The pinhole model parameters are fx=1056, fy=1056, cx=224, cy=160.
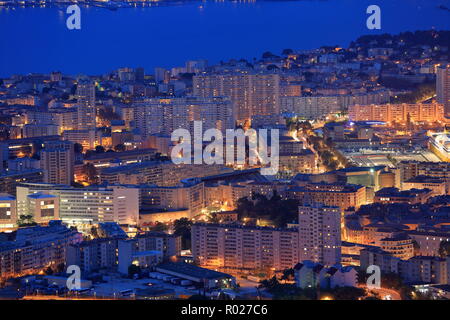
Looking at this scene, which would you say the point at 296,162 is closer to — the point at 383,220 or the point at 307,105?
the point at 383,220

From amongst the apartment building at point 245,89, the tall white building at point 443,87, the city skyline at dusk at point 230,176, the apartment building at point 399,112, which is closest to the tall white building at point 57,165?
the city skyline at dusk at point 230,176

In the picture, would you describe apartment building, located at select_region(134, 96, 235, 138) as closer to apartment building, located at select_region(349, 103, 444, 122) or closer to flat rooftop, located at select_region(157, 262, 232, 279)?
apartment building, located at select_region(349, 103, 444, 122)

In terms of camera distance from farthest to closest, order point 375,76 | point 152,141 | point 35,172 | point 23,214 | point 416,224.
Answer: point 375,76 < point 152,141 < point 35,172 < point 23,214 < point 416,224

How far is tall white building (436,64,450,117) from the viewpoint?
14977mm

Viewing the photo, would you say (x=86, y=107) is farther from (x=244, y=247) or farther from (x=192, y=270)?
(x=192, y=270)

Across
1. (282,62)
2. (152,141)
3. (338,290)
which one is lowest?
(338,290)

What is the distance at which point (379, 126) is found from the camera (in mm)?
13750

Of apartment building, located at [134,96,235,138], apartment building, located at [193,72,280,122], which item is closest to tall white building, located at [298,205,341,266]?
apartment building, located at [134,96,235,138]

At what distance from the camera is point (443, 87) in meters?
15.1

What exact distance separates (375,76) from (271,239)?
38.2 feet

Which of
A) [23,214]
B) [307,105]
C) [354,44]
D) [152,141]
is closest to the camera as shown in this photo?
[23,214]

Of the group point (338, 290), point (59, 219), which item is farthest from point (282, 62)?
point (338, 290)

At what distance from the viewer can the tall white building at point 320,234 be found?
6.30 meters

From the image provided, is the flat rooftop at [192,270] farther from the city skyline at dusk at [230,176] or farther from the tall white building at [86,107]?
the tall white building at [86,107]
